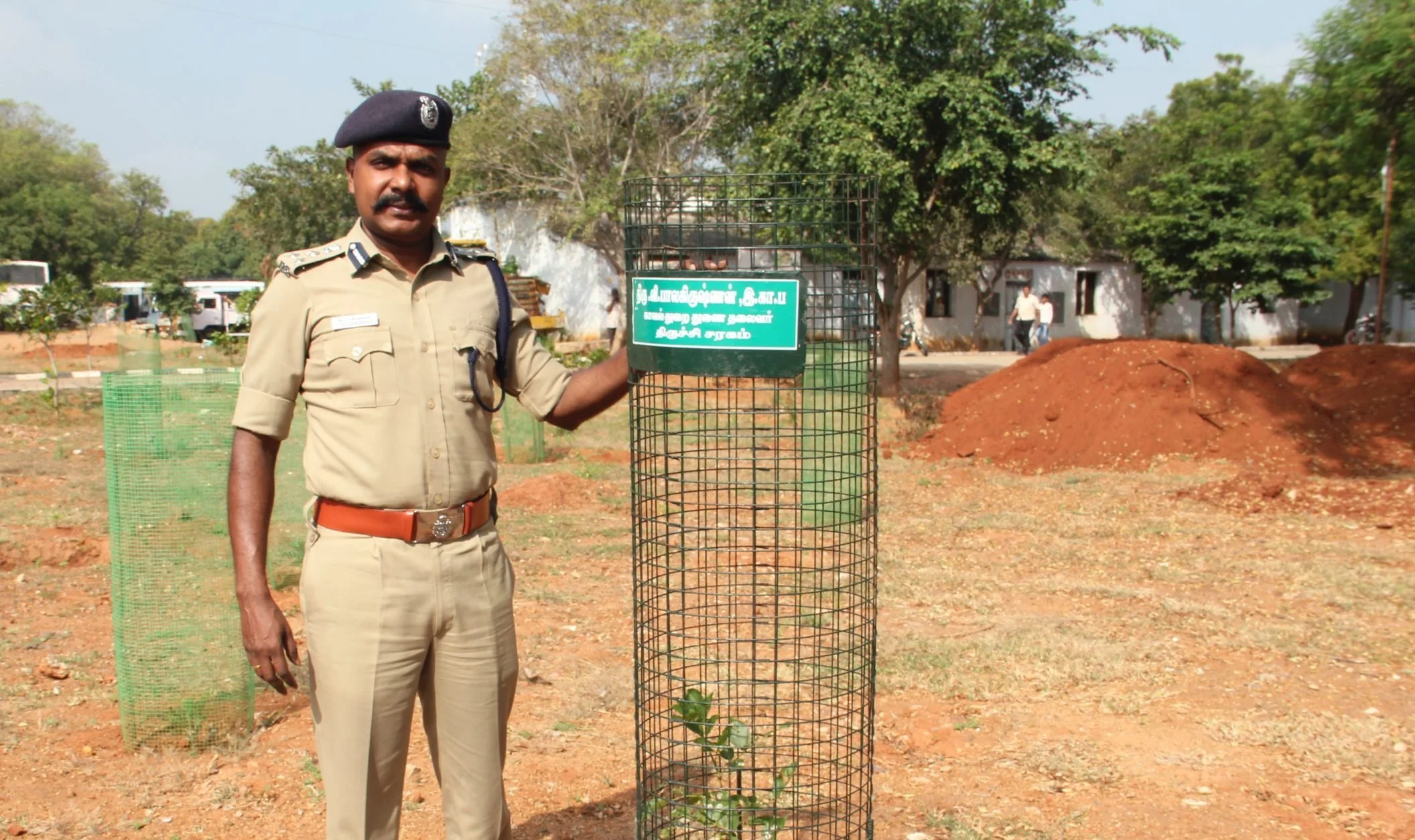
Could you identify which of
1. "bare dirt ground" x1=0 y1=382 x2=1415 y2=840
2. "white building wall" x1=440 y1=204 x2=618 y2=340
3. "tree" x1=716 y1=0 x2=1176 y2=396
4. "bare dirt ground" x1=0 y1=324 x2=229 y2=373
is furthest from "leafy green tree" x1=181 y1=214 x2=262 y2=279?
"bare dirt ground" x1=0 y1=382 x2=1415 y2=840

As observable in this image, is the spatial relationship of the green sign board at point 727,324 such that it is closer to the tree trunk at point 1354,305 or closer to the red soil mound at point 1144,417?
the red soil mound at point 1144,417

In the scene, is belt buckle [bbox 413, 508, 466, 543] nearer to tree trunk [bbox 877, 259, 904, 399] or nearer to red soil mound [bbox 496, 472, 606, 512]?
red soil mound [bbox 496, 472, 606, 512]

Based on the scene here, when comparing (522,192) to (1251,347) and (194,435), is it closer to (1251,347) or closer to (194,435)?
(1251,347)

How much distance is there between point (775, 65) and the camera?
52.0 feet

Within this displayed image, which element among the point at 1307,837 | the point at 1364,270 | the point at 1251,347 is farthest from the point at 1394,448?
the point at 1251,347

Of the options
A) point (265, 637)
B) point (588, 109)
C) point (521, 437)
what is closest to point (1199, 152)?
point (588, 109)

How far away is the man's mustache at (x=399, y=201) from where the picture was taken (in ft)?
8.70

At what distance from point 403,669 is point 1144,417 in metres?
11.4

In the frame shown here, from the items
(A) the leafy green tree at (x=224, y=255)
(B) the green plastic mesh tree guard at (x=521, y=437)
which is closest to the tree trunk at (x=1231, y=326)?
(B) the green plastic mesh tree guard at (x=521, y=437)

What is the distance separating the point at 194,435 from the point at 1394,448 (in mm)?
12066

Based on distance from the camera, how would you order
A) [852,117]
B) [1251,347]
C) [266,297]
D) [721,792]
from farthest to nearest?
[1251,347] → [852,117] → [721,792] → [266,297]

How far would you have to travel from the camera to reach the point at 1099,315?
34.3 m

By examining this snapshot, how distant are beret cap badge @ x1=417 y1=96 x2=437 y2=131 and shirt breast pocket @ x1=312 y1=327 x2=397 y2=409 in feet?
1.56

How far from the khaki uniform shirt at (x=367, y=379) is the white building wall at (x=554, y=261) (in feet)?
97.7
